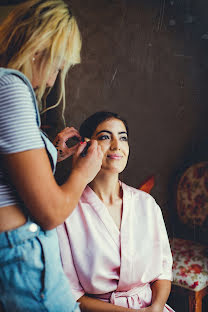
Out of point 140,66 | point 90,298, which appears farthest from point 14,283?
point 140,66

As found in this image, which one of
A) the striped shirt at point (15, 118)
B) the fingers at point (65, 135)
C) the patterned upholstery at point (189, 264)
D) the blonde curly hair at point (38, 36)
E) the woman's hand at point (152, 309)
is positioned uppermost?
the blonde curly hair at point (38, 36)

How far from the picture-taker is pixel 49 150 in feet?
2.27

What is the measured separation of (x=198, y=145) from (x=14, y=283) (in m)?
1.04

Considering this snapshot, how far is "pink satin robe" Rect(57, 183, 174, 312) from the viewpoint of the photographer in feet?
3.42

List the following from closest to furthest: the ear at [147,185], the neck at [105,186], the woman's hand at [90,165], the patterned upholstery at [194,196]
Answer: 1. the woman's hand at [90,165]
2. the neck at [105,186]
3. the ear at [147,185]
4. the patterned upholstery at [194,196]

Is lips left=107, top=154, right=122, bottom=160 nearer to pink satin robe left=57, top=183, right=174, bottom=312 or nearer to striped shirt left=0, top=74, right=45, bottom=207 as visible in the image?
pink satin robe left=57, top=183, right=174, bottom=312

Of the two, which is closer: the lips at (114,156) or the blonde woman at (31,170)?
the blonde woman at (31,170)

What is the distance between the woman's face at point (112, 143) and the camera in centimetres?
111

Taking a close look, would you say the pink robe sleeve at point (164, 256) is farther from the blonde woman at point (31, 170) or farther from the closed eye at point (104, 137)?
the blonde woman at point (31, 170)

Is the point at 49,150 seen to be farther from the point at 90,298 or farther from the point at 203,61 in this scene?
the point at 203,61

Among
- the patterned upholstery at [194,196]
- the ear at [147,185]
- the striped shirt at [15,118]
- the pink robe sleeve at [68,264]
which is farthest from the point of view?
the patterned upholstery at [194,196]

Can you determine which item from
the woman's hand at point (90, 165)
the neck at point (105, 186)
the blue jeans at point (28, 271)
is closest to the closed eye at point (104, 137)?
the neck at point (105, 186)

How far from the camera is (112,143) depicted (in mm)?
1117

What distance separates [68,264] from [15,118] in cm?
61
